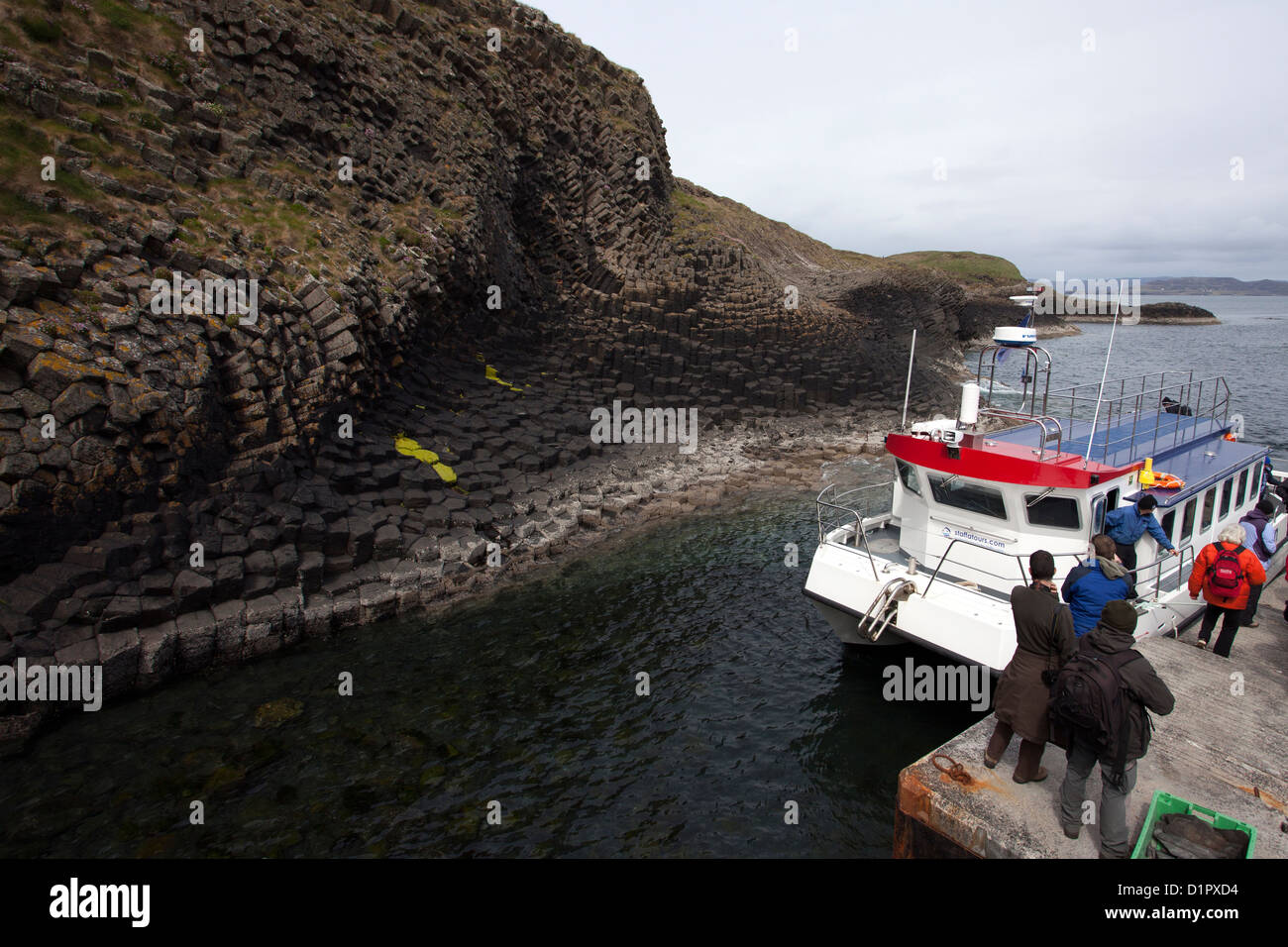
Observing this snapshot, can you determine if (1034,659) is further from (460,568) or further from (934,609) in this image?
(460,568)

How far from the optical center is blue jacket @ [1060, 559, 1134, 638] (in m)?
8.32

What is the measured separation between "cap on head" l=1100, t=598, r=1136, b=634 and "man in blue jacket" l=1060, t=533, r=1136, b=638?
6.89ft

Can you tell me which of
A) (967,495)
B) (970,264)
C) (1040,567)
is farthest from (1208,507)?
(970,264)

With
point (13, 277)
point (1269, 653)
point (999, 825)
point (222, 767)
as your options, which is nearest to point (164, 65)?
point (13, 277)

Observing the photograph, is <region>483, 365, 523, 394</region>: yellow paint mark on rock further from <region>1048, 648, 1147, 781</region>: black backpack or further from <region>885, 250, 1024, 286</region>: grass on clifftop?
<region>885, 250, 1024, 286</region>: grass on clifftop

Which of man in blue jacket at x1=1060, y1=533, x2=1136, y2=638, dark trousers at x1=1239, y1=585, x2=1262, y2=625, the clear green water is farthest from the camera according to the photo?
dark trousers at x1=1239, y1=585, x2=1262, y2=625

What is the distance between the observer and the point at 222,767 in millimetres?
10695

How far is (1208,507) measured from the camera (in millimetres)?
14445

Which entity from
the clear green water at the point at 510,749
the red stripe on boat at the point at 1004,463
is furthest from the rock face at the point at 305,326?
the red stripe on boat at the point at 1004,463

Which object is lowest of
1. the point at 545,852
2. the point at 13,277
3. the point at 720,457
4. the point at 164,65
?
the point at 545,852

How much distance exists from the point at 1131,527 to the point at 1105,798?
6.40m

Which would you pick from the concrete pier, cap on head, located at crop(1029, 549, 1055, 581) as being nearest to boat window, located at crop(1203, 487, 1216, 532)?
the concrete pier
